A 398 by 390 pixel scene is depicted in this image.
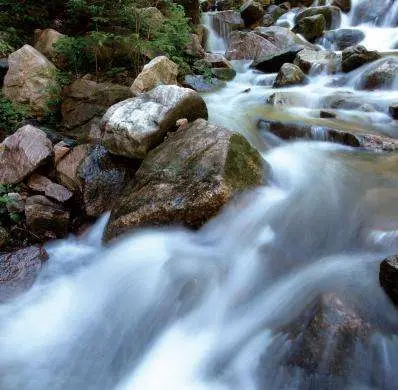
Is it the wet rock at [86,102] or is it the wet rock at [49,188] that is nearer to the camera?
the wet rock at [49,188]

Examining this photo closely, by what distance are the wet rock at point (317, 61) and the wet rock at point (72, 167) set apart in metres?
6.31

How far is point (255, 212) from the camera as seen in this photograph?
13.9ft

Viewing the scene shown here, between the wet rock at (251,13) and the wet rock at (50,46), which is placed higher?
the wet rock at (50,46)

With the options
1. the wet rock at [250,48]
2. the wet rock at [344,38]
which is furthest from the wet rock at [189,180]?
the wet rock at [344,38]

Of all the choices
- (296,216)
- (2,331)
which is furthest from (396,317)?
(2,331)

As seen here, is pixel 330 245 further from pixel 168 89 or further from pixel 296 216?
pixel 168 89

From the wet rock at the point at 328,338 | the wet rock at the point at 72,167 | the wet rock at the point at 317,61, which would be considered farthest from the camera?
the wet rock at the point at 317,61

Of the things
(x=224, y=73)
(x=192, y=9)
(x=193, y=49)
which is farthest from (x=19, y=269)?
(x=192, y=9)

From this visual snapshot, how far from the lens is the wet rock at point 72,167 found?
17.3 feet

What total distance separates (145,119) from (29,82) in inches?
120

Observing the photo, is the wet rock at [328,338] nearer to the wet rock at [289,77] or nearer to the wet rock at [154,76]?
the wet rock at [154,76]

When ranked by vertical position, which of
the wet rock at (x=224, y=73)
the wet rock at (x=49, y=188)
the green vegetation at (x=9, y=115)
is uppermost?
the green vegetation at (x=9, y=115)

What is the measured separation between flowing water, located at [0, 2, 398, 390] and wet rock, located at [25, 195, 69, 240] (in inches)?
9.5

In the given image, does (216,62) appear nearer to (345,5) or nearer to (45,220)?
→ (45,220)
